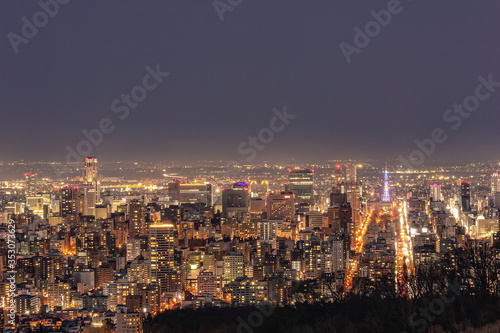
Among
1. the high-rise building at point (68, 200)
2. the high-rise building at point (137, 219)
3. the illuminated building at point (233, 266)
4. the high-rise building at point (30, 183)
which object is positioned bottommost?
the illuminated building at point (233, 266)

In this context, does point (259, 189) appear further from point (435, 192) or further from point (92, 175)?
point (92, 175)

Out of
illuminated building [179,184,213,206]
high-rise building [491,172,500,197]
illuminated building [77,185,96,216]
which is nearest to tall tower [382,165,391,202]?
high-rise building [491,172,500,197]

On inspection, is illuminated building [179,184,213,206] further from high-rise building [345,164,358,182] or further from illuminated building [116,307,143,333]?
illuminated building [116,307,143,333]

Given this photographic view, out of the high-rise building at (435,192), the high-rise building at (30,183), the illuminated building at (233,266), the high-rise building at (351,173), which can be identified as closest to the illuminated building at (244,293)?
the illuminated building at (233,266)

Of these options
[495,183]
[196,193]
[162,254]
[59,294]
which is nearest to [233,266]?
[162,254]

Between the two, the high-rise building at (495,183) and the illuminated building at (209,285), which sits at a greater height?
the high-rise building at (495,183)

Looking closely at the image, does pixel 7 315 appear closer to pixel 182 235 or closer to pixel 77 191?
pixel 182 235

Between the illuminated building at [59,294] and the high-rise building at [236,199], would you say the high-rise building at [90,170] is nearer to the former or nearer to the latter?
the high-rise building at [236,199]
